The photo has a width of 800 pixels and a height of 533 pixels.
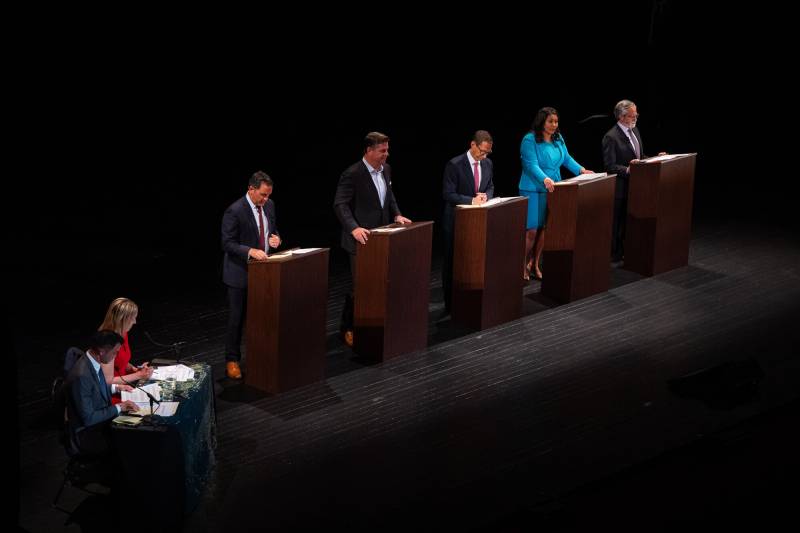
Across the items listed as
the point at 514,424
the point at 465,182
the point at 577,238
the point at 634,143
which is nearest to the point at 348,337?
the point at 465,182

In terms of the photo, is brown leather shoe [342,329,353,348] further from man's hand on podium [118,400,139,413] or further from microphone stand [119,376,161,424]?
man's hand on podium [118,400,139,413]

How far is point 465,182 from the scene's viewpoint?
24.4 ft

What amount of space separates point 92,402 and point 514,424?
224 cm

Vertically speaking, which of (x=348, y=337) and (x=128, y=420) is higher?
(x=128, y=420)

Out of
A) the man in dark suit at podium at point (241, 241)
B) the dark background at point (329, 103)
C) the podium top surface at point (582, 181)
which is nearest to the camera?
the man in dark suit at podium at point (241, 241)

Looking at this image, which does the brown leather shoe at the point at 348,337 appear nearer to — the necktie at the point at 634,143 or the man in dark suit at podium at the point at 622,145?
the man in dark suit at podium at the point at 622,145

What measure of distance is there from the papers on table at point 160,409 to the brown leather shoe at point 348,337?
2149 mm

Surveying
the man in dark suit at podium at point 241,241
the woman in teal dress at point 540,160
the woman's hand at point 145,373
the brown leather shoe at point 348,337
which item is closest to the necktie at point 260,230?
the man in dark suit at podium at point 241,241

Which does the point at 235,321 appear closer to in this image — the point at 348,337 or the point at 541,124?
the point at 348,337

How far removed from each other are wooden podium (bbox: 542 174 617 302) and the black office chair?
11.9 ft

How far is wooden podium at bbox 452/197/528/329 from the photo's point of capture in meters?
7.12

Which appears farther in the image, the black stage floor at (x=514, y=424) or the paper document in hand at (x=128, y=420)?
the black stage floor at (x=514, y=424)

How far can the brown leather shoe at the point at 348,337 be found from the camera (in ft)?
23.1

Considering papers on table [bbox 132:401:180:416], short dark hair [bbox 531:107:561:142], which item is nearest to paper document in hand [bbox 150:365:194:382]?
papers on table [bbox 132:401:180:416]
